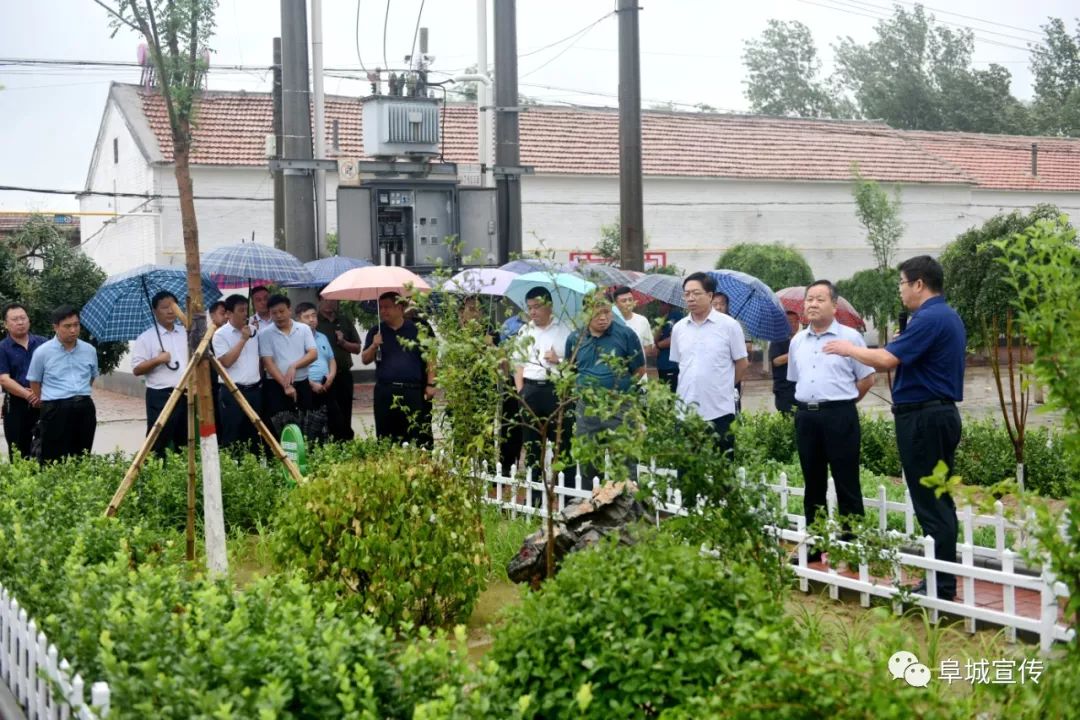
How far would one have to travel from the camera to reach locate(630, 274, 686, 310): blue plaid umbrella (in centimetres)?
1324

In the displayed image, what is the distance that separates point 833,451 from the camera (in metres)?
7.82

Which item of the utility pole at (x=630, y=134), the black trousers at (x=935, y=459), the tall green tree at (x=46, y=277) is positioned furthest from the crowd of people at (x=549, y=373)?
the tall green tree at (x=46, y=277)

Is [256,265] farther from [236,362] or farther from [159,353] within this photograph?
[159,353]

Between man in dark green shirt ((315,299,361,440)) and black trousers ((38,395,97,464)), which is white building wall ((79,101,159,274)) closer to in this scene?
man in dark green shirt ((315,299,361,440))

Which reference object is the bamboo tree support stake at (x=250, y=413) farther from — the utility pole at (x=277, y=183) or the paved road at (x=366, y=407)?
the utility pole at (x=277, y=183)

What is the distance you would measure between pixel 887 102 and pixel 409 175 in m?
48.7

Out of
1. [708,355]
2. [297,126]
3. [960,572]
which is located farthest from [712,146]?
[960,572]

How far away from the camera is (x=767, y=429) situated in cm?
1248

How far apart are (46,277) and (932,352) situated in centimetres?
2003

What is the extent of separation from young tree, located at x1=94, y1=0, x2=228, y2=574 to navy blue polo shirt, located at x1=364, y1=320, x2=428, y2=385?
3.72m

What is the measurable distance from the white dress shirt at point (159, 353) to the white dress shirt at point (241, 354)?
1.52 ft

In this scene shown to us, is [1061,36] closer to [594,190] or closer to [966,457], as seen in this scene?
[594,190]

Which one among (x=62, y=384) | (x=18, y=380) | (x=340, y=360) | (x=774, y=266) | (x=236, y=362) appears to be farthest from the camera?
(x=774, y=266)

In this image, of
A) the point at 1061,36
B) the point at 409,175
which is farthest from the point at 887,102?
the point at 409,175
